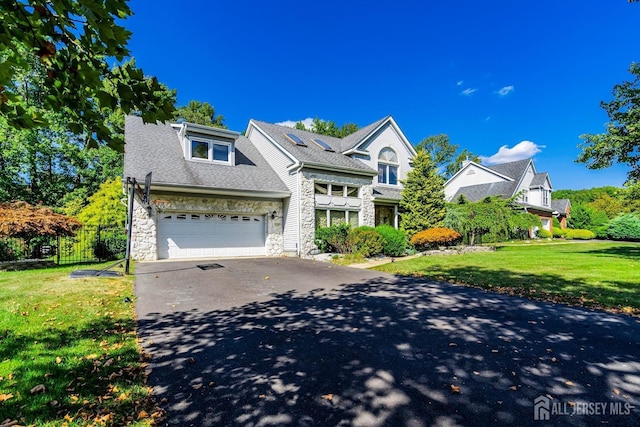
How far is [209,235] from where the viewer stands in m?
14.2

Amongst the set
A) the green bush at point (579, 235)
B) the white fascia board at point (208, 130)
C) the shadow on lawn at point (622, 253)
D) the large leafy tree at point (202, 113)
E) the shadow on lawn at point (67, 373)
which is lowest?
the shadow on lawn at point (67, 373)

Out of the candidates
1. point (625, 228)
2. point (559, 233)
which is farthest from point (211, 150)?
point (625, 228)

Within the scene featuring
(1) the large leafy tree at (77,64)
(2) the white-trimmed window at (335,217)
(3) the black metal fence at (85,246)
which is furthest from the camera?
(2) the white-trimmed window at (335,217)

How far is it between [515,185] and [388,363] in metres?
29.7

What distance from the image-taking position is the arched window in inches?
781

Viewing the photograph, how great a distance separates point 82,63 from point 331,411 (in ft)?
10.9

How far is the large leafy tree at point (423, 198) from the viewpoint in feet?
57.5

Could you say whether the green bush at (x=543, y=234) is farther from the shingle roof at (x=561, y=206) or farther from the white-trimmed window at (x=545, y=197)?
the shingle roof at (x=561, y=206)

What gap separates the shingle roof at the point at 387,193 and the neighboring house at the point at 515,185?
11.3 metres

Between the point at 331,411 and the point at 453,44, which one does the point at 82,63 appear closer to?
the point at 331,411

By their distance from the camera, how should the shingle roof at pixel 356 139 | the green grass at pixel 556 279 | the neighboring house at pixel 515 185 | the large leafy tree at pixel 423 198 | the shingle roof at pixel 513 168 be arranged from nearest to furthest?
the green grass at pixel 556 279 → the large leafy tree at pixel 423 198 → the shingle roof at pixel 356 139 → the neighboring house at pixel 515 185 → the shingle roof at pixel 513 168

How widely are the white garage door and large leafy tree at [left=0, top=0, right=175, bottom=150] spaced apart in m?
11.9

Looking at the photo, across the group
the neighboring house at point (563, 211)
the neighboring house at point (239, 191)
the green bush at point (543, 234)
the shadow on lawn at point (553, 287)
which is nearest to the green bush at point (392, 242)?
the neighboring house at point (239, 191)

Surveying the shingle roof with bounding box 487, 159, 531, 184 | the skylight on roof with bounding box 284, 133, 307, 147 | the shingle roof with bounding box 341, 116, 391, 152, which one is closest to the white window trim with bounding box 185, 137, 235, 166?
the skylight on roof with bounding box 284, 133, 307, 147
